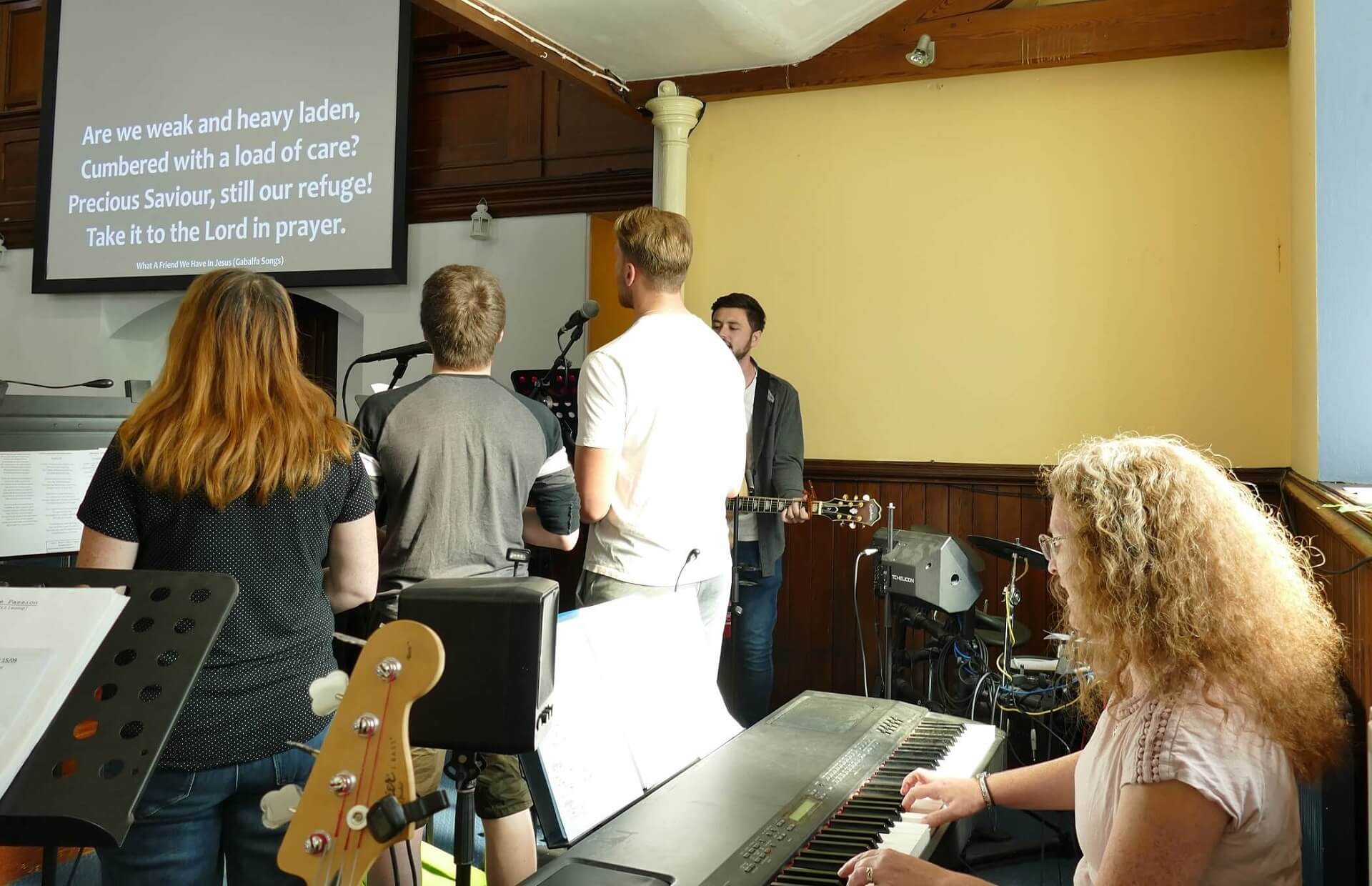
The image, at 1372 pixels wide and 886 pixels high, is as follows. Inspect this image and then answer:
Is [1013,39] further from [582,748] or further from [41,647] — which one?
[41,647]

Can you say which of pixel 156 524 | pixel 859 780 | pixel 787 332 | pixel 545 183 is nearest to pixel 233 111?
pixel 545 183

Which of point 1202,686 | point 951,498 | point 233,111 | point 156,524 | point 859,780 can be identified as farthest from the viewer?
point 233,111

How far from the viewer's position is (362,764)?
1085 mm

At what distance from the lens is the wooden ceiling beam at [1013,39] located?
12.1 ft

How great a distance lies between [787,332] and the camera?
4.43 meters

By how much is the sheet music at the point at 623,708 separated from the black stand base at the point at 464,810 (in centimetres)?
33

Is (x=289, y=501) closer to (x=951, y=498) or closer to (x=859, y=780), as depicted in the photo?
(x=859, y=780)

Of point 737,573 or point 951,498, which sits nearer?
point 737,573

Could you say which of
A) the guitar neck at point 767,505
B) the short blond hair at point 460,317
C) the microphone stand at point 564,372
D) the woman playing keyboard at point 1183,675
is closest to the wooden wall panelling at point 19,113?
the microphone stand at point 564,372

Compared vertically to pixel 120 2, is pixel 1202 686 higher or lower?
lower

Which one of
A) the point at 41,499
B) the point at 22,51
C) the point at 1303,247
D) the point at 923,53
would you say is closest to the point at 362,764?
the point at 41,499

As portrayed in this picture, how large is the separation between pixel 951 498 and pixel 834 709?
2.12 metres

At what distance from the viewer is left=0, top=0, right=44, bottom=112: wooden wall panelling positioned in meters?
7.16

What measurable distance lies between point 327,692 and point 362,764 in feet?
0.33
